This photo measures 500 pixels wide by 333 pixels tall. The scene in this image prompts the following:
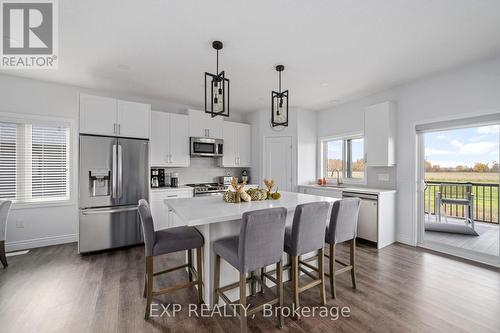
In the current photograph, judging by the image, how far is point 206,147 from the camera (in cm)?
476

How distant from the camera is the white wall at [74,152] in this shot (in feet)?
11.2

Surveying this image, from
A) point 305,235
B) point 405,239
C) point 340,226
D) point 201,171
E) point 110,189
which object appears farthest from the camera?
point 201,171

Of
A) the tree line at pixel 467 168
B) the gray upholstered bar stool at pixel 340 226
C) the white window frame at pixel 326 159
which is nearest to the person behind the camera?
the gray upholstered bar stool at pixel 340 226

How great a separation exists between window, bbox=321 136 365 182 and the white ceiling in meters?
1.34

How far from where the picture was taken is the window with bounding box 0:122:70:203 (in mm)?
3383

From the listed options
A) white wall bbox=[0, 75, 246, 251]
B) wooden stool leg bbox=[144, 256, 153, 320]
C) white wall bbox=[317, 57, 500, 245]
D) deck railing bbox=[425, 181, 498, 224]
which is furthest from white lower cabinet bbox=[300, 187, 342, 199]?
white wall bbox=[0, 75, 246, 251]

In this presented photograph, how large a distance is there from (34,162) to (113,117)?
1.51m

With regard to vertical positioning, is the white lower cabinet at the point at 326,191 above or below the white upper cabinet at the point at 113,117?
below

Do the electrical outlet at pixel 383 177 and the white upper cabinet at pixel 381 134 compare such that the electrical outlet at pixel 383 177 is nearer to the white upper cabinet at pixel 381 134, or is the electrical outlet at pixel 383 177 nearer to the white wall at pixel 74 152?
the white upper cabinet at pixel 381 134

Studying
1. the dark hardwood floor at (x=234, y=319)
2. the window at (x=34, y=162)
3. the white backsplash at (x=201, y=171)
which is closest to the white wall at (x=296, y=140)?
the white backsplash at (x=201, y=171)

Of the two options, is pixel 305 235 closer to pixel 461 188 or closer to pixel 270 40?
Result: pixel 270 40

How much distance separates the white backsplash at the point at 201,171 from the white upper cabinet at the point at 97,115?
1.47 meters

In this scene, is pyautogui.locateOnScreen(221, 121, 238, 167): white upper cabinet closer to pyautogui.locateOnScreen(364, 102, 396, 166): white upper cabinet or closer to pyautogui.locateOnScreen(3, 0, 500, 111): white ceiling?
pyautogui.locateOnScreen(3, 0, 500, 111): white ceiling

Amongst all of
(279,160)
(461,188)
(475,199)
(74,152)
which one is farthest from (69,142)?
(475,199)
